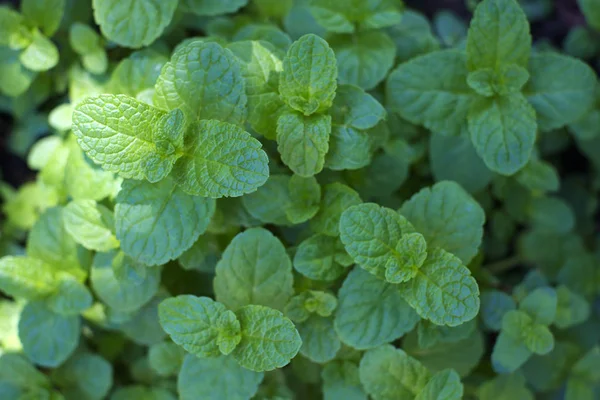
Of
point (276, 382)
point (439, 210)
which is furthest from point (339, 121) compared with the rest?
point (276, 382)

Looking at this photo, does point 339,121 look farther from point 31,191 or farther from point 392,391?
point 31,191

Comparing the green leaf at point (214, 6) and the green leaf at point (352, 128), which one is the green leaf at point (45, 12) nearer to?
the green leaf at point (214, 6)

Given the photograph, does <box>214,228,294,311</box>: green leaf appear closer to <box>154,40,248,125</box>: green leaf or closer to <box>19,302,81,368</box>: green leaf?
<box>154,40,248,125</box>: green leaf

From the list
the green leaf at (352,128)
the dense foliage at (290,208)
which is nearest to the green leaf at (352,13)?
the dense foliage at (290,208)

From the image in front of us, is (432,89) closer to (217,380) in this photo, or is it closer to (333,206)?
(333,206)

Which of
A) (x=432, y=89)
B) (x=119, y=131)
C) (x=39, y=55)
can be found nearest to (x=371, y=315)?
(x=432, y=89)
